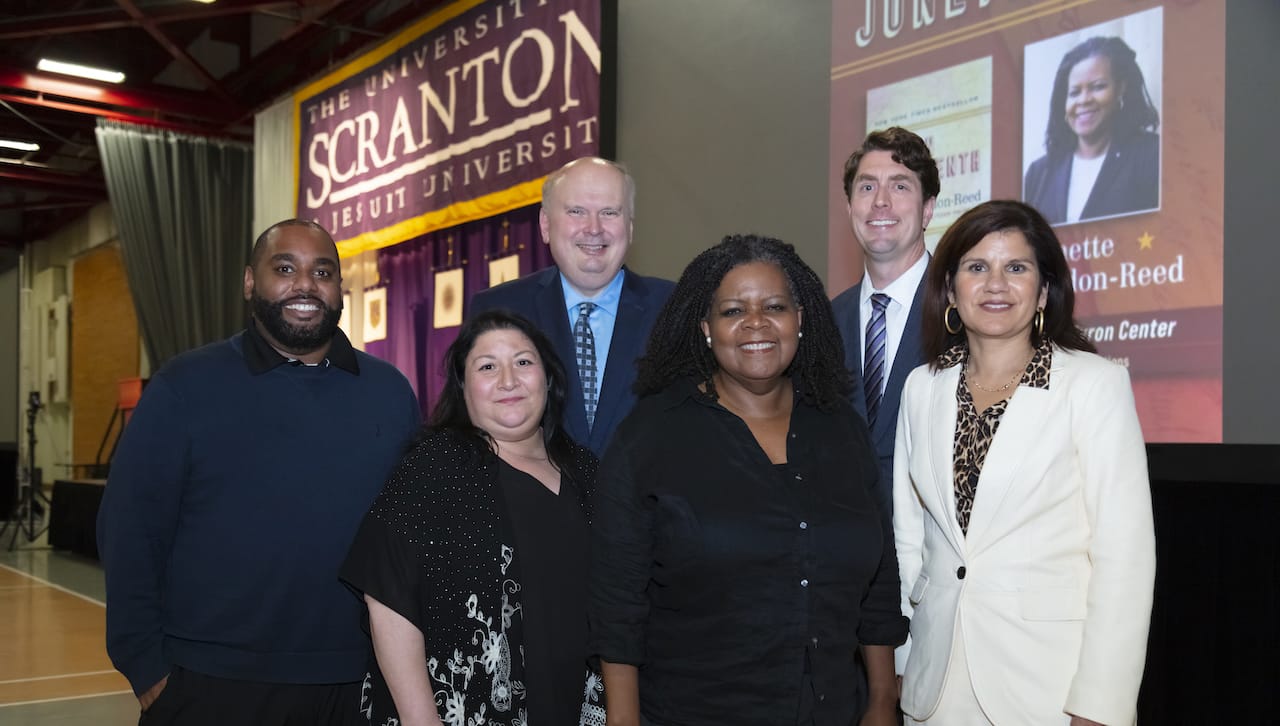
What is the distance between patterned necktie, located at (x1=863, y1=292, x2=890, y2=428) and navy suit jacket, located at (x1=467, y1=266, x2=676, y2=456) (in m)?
0.51

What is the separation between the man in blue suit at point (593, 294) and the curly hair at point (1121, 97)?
76.6 inches

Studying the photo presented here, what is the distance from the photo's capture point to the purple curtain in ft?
26.7

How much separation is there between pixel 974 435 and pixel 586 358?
1.08m

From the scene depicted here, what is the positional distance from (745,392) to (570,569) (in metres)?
0.48

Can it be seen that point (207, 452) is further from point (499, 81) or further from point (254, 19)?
point (254, 19)

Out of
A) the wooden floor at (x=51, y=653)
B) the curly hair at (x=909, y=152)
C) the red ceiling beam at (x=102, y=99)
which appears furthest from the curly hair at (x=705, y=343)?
the red ceiling beam at (x=102, y=99)

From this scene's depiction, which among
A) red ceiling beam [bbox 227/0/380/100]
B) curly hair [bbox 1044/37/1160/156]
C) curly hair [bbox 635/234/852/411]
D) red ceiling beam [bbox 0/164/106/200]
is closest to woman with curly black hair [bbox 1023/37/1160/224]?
curly hair [bbox 1044/37/1160/156]

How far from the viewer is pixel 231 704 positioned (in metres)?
2.34

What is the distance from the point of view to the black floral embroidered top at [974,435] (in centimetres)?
207

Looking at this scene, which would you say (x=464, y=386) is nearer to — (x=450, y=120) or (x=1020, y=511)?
(x=1020, y=511)

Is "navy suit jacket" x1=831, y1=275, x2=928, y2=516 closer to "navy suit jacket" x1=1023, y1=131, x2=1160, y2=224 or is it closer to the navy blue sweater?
the navy blue sweater

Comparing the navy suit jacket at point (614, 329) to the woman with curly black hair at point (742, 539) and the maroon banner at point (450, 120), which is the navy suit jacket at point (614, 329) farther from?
the maroon banner at point (450, 120)

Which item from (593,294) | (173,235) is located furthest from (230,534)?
(173,235)

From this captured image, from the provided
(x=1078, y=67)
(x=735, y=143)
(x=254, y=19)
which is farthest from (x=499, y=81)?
(x=254, y=19)
